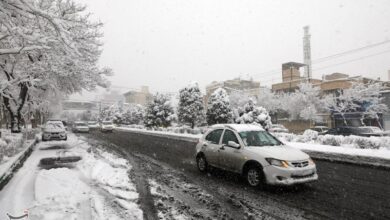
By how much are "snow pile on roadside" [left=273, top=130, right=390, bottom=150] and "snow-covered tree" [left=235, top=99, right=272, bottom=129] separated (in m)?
6.20

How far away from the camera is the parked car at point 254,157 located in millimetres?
7742

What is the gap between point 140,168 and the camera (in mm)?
12047

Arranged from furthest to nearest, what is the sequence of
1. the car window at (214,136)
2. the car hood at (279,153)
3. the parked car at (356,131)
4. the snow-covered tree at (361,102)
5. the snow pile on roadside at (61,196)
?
the snow-covered tree at (361,102)
the parked car at (356,131)
the car window at (214,136)
the car hood at (279,153)
the snow pile on roadside at (61,196)

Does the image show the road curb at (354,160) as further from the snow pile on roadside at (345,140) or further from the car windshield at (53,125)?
the car windshield at (53,125)

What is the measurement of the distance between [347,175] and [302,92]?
133ft

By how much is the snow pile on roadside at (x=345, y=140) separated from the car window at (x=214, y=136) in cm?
979

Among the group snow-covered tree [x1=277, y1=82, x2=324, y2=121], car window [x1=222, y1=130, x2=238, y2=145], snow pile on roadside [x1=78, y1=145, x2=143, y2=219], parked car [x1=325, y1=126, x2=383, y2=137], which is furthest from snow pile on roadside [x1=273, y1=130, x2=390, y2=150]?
snow-covered tree [x1=277, y1=82, x2=324, y2=121]

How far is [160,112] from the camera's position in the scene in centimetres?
4925

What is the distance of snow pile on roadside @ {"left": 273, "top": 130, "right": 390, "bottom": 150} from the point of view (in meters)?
15.7

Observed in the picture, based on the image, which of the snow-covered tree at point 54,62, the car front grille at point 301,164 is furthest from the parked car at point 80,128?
the car front grille at point 301,164

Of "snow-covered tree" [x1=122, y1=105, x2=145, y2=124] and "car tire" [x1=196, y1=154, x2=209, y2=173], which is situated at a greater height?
"snow-covered tree" [x1=122, y1=105, x2=145, y2=124]

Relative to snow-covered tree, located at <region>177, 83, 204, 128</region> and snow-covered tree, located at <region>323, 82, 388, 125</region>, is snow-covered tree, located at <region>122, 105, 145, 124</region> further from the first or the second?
snow-covered tree, located at <region>323, 82, 388, 125</region>

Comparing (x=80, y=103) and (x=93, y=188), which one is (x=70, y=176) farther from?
(x=80, y=103)

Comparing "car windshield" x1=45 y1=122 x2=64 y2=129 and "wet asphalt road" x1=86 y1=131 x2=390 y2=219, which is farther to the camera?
"car windshield" x1=45 y1=122 x2=64 y2=129
